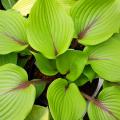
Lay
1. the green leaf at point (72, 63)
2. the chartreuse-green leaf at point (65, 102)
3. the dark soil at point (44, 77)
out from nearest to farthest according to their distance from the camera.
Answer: the chartreuse-green leaf at point (65, 102) < the green leaf at point (72, 63) < the dark soil at point (44, 77)

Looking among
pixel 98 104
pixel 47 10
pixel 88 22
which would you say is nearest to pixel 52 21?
pixel 47 10

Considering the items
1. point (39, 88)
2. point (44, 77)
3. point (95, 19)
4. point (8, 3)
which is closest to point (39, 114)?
point (39, 88)

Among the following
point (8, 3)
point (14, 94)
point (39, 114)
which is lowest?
point (39, 114)

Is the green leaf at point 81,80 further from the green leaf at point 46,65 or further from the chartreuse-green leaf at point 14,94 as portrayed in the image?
the chartreuse-green leaf at point 14,94

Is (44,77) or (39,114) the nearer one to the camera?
(39,114)

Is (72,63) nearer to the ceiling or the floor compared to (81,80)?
nearer to the ceiling

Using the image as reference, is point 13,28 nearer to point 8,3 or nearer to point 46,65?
point 46,65

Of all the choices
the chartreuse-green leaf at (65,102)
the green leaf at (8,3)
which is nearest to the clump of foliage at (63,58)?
the chartreuse-green leaf at (65,102)
